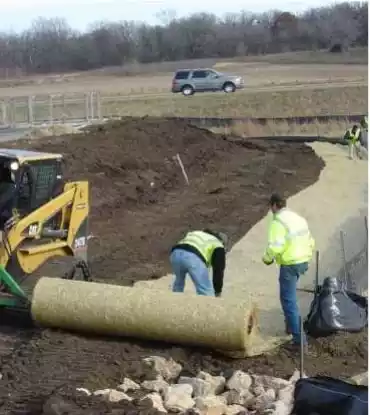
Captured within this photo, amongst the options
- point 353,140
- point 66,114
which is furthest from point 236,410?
point 66,114

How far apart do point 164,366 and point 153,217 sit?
10609 mm

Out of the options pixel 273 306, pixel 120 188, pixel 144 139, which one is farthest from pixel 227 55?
pixel 273 306

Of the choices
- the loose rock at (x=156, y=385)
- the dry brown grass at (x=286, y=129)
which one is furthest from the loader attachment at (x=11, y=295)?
the dry brown grass at (x=286, y=129)

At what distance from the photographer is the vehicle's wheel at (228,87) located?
5118 cm

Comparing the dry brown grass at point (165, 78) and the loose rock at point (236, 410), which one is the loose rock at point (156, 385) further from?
the dry brown grass at point (165, 78)

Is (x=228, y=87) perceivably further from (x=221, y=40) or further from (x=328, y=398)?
(x=328, y=398)

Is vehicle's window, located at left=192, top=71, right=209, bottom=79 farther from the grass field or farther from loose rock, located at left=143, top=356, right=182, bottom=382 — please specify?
loose rock, located at left=143, top=356, right=182, bottom=382

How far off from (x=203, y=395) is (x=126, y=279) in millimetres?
5415

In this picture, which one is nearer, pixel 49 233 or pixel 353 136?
pixel 49 233

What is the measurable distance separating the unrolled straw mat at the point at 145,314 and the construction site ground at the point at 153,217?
0.18m

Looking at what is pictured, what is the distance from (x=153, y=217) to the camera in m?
19.6

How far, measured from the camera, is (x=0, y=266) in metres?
10.3

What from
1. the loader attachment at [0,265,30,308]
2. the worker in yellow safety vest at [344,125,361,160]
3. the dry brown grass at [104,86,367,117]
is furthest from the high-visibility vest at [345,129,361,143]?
the loader attachment at [0,265,30,308]

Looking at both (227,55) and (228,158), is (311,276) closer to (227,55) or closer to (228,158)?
(228,158)
